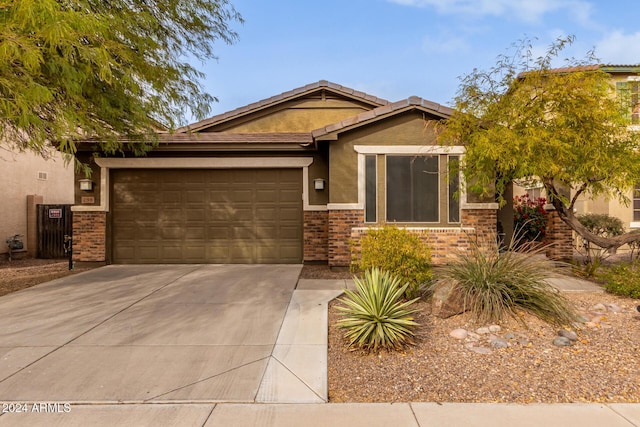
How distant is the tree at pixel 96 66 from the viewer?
4441 millimetres

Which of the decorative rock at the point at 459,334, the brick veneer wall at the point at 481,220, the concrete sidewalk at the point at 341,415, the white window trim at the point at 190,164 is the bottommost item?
the concrete sidewalk at the point at 341,415

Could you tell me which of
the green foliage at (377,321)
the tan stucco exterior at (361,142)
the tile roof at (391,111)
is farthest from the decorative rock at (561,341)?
the tile roof at (391,111)

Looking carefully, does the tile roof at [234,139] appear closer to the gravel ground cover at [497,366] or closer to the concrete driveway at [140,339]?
the concrete driveway at [140,339]

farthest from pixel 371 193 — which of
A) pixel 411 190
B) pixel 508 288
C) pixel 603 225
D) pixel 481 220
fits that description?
pixel 603 225

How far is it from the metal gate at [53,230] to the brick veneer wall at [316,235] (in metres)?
8.42

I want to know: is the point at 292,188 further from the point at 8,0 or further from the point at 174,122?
the point at 8,0

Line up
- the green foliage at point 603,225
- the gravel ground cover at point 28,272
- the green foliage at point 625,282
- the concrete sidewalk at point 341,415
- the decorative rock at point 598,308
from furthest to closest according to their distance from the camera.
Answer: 1. the green foliage at point 603,225
2. the gravel ground cover at point 28,272
3. the green foliage at point 625,282
4. the decorative rock at point 598,308
5. the concrete sidewalk at point 341,415

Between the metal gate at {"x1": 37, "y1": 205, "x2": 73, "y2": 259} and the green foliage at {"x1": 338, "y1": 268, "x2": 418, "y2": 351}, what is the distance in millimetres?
11696

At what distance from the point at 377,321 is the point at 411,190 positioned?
4.95 meters

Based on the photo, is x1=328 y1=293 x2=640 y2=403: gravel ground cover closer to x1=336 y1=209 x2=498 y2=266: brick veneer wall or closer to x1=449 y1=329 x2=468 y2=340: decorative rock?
x1=449 y1=329 x2=468 y2=340: decorative rock

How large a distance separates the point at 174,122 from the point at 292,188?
364 cm

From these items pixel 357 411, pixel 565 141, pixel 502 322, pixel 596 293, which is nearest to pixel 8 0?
pixel 357 411

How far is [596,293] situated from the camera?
21.5ft

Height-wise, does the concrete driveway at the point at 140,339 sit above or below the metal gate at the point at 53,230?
below
